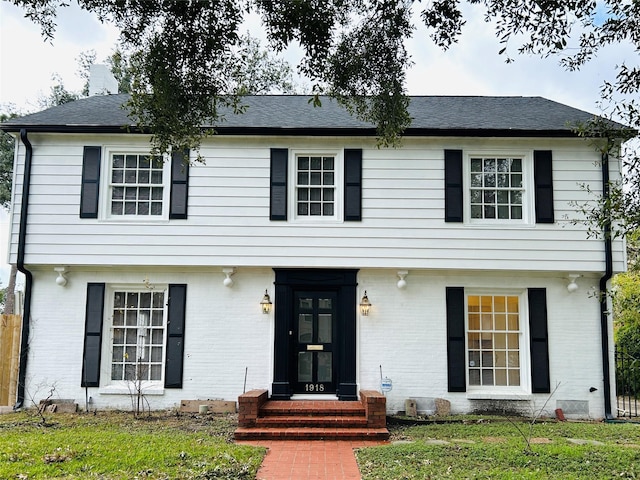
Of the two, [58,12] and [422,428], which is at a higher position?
[58,12]

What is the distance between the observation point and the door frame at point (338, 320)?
9.57 metres

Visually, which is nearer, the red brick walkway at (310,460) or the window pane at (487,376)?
the red brick walkway at (310,460)

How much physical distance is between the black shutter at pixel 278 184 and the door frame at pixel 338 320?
1.08m

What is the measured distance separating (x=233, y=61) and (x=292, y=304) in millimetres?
5247

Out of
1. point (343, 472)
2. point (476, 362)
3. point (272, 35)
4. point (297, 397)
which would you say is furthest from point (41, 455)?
point (476, 362)

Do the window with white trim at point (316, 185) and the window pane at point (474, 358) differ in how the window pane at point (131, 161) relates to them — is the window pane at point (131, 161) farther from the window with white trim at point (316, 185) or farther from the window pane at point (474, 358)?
the window pane at point (474, 358)

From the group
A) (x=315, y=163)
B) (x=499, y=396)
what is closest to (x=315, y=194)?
(x=315, y=163)

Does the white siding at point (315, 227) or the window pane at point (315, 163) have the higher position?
the window pane at point (315, 163)

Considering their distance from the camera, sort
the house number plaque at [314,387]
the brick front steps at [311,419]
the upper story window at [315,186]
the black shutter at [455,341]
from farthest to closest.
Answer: the upper story window at [315,186] < the house number plaque at [314,387] < the black shutter at [455,341] < the brick front steps at [311,419]

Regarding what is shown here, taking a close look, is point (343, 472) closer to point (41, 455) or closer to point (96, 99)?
point (41, 455)

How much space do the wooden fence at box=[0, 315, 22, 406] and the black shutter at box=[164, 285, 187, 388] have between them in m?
2.86

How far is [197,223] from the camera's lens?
9734mm

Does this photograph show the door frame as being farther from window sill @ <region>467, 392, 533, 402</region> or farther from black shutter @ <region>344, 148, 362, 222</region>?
window sill @ <region>467, 392, 533, 402</region>

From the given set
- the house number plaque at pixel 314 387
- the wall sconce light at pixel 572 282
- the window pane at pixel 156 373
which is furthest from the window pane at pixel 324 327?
the wall sconce light at pixel 572 282
